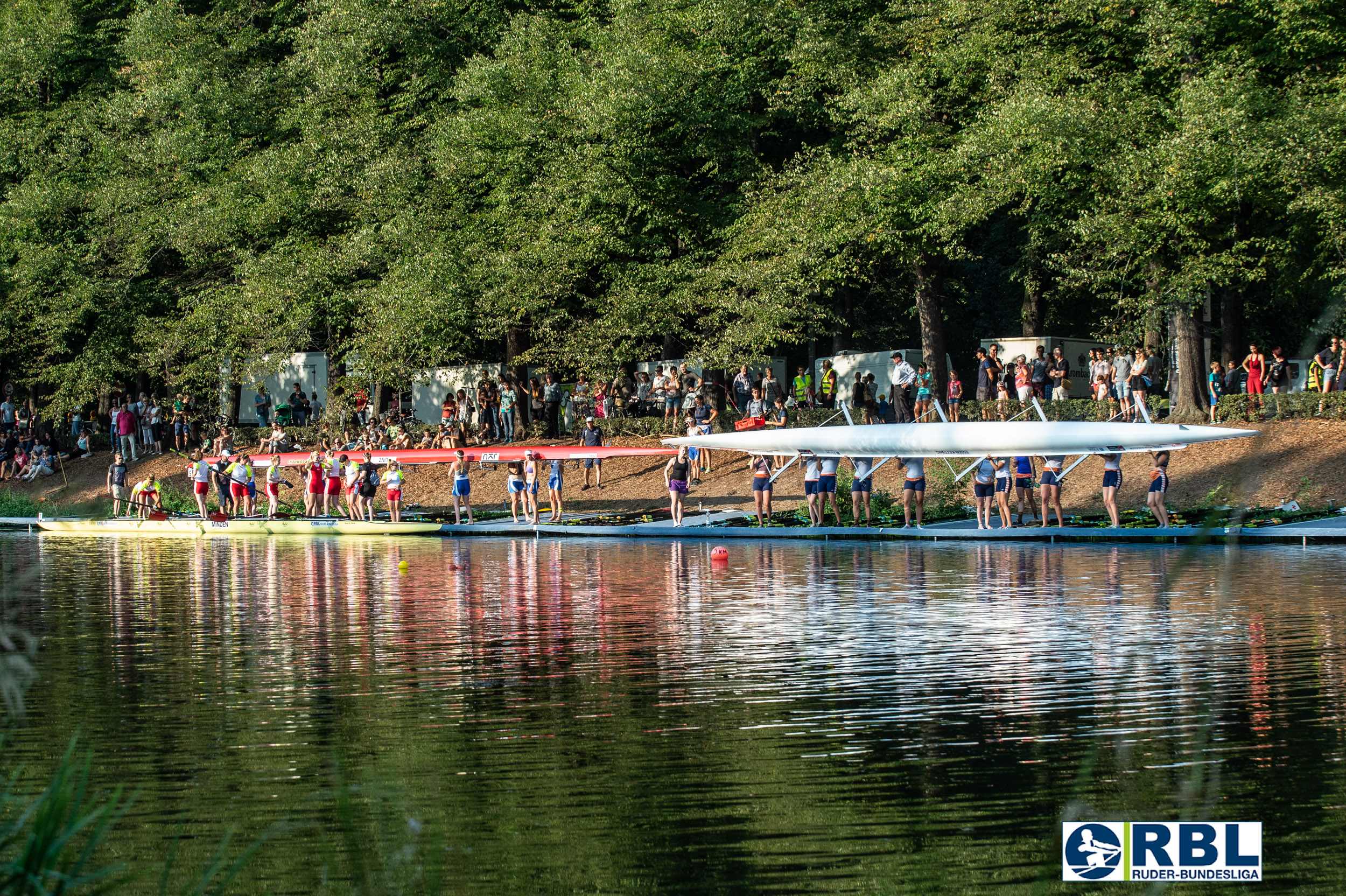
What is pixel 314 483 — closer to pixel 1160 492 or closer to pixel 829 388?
pixel 829 388

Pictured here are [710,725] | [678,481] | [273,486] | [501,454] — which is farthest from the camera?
[273,486]

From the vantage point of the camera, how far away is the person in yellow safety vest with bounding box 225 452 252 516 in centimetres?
3616

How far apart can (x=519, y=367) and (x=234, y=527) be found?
11.4 metres

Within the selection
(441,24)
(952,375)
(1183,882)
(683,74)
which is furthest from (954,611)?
(441,24)

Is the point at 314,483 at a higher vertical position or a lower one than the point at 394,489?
higher

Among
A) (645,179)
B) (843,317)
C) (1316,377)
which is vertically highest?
(645,179)

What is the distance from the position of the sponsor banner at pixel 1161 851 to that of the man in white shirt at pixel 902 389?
26219mm

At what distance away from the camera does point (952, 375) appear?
115 feet

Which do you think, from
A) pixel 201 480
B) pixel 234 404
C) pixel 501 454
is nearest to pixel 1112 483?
pixel 501 454

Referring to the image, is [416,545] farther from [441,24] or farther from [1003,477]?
[441,24]

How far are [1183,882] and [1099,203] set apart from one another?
91.1 feet

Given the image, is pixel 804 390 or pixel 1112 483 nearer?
pixel 1112 483

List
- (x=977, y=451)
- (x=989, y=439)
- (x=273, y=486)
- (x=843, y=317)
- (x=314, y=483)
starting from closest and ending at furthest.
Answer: (x=989, y=439), (x=977, y=451), (x=314, y=483), (x=273, y=486), (x=843, y=317)

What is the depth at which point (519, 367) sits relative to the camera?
42.7 meters
